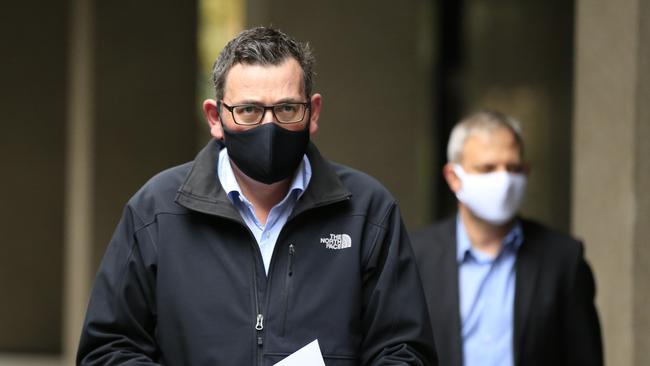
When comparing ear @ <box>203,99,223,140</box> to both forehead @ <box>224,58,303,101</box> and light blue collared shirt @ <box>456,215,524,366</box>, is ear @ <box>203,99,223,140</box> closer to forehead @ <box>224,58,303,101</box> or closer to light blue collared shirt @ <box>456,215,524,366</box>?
forehead @ <box>224,58,303,101</box>

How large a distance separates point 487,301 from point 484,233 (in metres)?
0.36

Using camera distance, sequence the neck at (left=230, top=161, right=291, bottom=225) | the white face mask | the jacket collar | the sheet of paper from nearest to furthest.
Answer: the sheet of paper
the jacket collar
the neck at (left=230, top=161, right=291, bottom=225)
the white face mask

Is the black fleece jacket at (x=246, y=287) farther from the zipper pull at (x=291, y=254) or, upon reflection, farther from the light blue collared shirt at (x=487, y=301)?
the light blue collared shirt at (x=487, y=301)

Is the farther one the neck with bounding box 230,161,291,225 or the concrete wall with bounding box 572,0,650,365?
the concrete wall with bounding box 572,0,650,365

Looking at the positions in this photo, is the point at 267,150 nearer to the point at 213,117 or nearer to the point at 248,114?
the point at 248,114

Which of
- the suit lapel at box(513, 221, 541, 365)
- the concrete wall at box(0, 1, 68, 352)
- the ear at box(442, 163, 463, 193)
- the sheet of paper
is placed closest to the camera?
the sheet of paper

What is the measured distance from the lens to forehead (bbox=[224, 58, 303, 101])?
136 inches

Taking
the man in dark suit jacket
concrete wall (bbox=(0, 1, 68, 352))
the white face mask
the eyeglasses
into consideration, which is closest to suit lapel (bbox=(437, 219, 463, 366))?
the man in dark suit jacket

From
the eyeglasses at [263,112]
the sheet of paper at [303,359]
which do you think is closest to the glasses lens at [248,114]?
the eyeglasses at [263,112]

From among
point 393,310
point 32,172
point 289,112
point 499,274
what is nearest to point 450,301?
point 499,274

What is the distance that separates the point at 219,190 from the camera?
3.62m

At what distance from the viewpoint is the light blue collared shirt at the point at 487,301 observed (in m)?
5.20

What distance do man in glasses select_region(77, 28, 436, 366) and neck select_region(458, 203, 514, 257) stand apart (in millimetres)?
1888

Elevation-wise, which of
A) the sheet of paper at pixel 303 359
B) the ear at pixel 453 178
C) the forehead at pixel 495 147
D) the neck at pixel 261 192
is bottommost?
the sheet of paper at pixel 303 359
